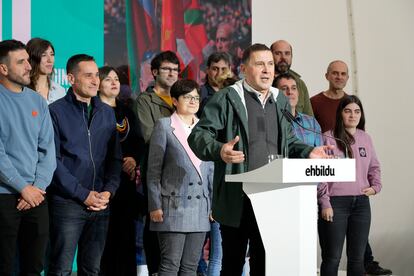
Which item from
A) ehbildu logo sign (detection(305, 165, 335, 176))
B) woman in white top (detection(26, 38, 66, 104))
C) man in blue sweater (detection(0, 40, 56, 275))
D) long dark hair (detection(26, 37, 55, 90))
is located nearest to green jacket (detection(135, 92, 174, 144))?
woman in white top (detection(26, 38, 66, 104))

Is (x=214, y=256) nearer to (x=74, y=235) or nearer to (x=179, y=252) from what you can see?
(x=179, y=252)

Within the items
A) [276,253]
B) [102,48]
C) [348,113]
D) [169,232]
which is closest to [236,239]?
[276,253]

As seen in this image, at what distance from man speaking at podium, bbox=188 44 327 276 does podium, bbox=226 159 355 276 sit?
262mm

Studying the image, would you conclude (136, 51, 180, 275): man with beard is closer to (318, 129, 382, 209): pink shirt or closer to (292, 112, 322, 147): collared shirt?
(292, 112, 322, 147): collared shirt

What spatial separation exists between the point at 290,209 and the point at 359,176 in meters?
1.95

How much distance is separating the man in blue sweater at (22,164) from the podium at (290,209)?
1391 millimetres

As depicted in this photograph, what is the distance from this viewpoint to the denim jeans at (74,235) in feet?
14.1

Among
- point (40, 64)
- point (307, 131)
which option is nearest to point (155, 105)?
point (40, 64)

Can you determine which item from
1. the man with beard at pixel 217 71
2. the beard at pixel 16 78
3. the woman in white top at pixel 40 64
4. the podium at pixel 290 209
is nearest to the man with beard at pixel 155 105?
the man with beard at pixel 217 71

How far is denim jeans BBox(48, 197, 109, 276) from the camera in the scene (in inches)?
169

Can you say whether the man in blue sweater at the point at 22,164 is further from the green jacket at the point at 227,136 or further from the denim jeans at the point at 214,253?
the denim jeans at the point at 214,253

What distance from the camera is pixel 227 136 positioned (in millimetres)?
3648

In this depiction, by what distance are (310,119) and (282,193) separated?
1.98 m

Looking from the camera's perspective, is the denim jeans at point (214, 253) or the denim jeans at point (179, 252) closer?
the denim jeans at point (179, 252)
